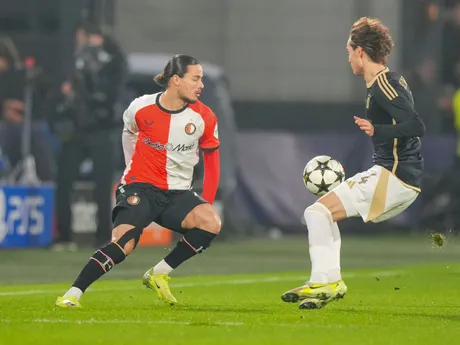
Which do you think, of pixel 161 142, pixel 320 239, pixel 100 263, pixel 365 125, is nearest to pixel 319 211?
pixel 320 239

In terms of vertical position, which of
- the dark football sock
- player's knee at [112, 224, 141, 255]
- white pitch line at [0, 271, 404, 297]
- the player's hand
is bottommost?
white pitch line at [0, 271, 404, 297]

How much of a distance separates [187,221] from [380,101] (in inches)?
67.1

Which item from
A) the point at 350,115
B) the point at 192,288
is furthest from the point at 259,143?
the point at 192,288

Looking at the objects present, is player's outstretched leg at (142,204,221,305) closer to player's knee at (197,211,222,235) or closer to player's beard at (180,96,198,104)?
player's knee at (197,211,222,235)

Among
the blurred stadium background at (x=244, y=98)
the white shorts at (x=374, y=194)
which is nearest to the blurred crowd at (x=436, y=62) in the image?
the blurred stadium background at (x=244, y=98)

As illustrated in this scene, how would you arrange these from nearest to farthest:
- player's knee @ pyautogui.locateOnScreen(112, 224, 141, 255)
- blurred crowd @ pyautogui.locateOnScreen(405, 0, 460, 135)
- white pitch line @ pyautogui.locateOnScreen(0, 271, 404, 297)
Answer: player's knee @ pyautogui.locateOnScreen(112, 224, 141, 255)
white pitch line @ pyautogui.locateOnScreen(0, 271, 404, 297)
blurred crowd @ pyautogui.locateOnScreen(405, 0, 460, 135)

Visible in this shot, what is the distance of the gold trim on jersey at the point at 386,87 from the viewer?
358 inches

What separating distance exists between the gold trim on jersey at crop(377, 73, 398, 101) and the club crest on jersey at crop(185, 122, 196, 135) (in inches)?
58.4

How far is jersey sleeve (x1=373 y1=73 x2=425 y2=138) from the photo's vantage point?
8.96 metres

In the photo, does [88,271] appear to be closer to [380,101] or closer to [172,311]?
[172,311]

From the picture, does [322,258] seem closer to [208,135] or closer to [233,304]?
[233,304]

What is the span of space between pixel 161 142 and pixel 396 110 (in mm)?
1822

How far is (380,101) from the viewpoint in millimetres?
9148

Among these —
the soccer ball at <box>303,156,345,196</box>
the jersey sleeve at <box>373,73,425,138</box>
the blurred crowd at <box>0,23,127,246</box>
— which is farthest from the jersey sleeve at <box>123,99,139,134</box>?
the blurred crowd at <box>0,23,127,246</box>
